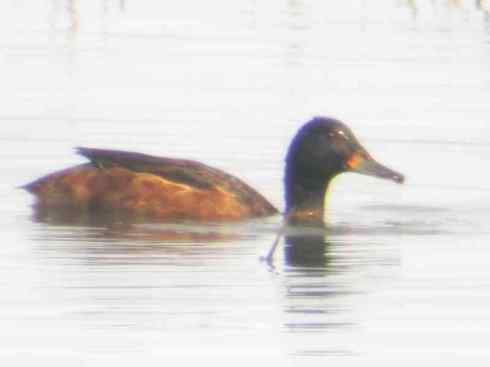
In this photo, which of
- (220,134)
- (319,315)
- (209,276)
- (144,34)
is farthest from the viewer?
(144,34)

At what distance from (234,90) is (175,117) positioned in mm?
1680

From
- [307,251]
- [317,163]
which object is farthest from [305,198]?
[307,251]

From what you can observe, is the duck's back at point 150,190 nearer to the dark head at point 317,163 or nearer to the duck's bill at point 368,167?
the dark head at point 317,163

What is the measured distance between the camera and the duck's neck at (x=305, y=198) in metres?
17.0

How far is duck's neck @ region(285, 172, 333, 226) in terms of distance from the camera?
1695 cm

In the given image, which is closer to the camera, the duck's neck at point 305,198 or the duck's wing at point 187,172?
the duck's wing at point 187,172

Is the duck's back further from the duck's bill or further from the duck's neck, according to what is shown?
the duck's bill

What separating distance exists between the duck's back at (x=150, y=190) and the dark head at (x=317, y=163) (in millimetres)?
256

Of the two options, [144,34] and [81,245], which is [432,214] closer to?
[81,245]

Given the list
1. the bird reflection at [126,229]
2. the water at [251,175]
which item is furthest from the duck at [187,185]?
the water at [251,175]

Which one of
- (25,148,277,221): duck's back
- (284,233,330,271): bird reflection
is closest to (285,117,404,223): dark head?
(25,148,277,221): duck's back

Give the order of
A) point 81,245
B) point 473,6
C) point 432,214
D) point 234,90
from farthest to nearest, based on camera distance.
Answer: point 473,6, point 234,90, point 432,214, point 81,245

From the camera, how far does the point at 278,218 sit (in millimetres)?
16875

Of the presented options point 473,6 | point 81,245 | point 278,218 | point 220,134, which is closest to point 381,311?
point 81,245
